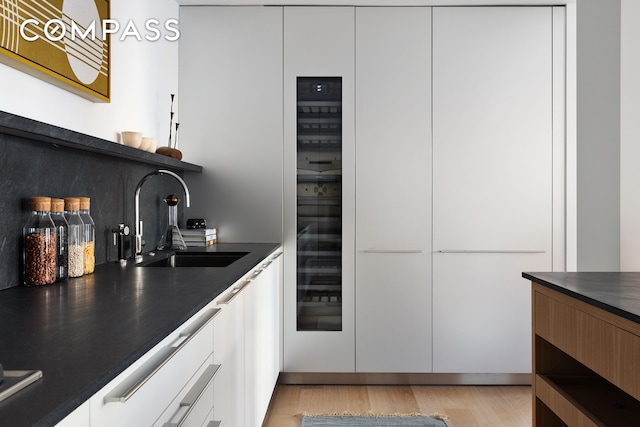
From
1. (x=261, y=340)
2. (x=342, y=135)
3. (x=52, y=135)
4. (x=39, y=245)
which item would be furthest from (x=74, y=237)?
(x=342, y=135)

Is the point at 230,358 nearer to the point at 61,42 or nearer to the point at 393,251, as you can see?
the point at 61,42

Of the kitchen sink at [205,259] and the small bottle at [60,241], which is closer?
the small bottle at [60,241]

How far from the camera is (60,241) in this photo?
1.77 m

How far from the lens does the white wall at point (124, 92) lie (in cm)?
171

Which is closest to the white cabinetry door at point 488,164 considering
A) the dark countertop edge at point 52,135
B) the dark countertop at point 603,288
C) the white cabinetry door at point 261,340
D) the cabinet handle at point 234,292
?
the white cabinetry door at point 261,340

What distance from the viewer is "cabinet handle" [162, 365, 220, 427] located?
47.4 inches

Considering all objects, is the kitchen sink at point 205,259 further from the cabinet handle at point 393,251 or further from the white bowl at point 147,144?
the cabinet handle at point 393,251

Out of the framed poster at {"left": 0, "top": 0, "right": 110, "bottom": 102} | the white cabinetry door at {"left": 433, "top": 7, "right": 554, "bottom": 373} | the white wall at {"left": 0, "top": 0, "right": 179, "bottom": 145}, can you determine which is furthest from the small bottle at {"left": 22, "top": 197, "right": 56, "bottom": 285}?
the white cabinetry door at {"left": 433, "top": 7, "right": 554, "bottom": 373}

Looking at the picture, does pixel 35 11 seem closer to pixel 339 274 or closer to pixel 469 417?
pixel 339 274

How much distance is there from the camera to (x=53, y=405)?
676 mm

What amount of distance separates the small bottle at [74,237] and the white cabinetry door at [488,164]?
2.20m

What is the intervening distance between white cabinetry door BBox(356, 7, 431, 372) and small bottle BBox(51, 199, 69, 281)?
195 cm

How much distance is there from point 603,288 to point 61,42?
2.02m

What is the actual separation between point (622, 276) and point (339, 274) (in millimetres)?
1784
